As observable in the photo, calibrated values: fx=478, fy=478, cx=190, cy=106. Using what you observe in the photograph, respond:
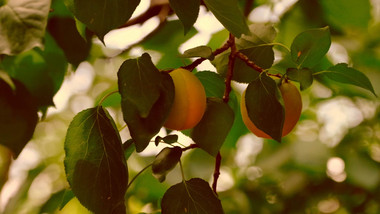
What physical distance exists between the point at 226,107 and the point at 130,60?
0.15 m

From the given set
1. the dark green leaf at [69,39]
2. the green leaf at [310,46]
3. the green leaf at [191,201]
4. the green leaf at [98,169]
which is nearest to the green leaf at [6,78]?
the dark green leaf at [69,39]

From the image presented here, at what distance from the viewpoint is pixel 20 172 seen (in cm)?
199

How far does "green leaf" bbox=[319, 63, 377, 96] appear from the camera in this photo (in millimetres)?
636

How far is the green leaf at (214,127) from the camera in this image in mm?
642

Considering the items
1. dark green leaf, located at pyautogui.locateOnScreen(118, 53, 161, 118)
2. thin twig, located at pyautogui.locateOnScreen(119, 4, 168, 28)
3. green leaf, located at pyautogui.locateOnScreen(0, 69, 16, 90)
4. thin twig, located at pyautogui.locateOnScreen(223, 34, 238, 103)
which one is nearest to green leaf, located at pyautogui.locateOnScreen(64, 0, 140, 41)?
dark green leaf, located at pyautogui.locateOnScreen(118, 53, 161, 118)

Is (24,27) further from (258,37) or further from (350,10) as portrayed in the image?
(350,10)

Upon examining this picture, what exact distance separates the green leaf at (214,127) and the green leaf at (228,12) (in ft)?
0.40

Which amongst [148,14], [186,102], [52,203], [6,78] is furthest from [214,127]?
[52,203]

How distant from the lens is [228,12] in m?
0.58

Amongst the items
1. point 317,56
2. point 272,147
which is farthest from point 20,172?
point 317,56

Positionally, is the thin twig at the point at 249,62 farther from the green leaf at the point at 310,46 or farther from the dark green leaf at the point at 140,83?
the dark green leaf at the point at 140,83

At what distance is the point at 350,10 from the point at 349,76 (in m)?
0.65

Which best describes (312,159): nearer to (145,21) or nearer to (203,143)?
(145,21)

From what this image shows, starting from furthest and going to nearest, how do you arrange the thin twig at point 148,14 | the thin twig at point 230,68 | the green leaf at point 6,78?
1. the thin twig at point 148,14
2. the green leaf at point 6,78
3. the thin twig at point 230,68
